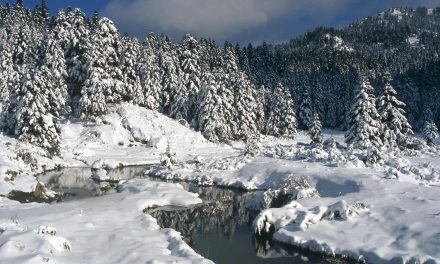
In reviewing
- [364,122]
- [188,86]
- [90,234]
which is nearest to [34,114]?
[90,234]

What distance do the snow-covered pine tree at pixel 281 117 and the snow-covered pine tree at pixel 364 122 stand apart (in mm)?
30032

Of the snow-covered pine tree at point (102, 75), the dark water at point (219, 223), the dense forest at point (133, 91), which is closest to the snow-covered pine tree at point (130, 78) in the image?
the dense forest at point (133, 91)

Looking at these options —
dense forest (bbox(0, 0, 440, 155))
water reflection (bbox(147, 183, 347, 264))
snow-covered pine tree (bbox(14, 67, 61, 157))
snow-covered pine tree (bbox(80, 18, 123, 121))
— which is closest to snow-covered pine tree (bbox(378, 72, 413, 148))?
dense forest (bbox(0, 0, 440, 155))

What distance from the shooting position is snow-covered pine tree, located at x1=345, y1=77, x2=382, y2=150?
4766 cm

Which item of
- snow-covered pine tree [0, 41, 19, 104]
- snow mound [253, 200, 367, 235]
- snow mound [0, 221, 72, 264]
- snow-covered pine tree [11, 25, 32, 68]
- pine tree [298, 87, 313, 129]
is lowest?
snow mound [253, 200, 367, 235]

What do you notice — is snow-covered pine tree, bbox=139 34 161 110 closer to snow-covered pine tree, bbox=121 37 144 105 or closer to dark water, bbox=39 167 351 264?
snow-covered pine tree, bbox=121 37 144 105

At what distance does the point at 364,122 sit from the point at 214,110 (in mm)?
22617

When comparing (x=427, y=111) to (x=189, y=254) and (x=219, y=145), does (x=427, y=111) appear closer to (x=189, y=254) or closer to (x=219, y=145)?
(x=219, y=145)

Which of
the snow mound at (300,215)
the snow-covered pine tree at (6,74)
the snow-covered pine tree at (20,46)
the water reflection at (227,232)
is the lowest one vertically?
the water reflection at (227,232)

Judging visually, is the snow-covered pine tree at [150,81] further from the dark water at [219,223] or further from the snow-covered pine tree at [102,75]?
the dark water at [219,223]

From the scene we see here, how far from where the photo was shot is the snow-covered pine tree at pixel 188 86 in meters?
71.0

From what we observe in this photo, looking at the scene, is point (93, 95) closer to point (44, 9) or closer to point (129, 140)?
point (129, 140)

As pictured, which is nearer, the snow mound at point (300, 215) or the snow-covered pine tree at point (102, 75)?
the snow mound at point (300, 215)

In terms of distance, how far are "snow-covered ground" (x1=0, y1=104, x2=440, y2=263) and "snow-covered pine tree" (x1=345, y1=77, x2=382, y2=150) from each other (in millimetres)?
6053
